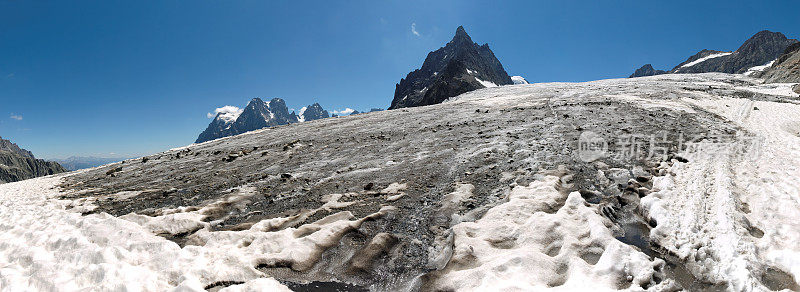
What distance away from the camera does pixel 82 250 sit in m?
6.38

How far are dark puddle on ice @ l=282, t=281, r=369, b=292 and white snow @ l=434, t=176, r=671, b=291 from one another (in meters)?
1.58

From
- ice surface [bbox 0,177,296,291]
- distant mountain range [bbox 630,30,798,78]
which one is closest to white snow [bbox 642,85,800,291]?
ice surface [bbox 0,177,296,291]

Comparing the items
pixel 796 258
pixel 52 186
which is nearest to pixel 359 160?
pixel 796 258

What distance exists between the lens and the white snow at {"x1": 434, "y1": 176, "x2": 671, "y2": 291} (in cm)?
516

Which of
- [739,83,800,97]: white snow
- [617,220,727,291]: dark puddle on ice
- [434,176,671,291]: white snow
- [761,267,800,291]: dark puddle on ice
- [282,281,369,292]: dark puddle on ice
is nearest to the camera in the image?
[761,267,800,291]: dark puddle on ice

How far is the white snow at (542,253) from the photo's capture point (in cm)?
516

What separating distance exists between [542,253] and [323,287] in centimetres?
439

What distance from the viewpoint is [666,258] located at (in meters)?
5.77

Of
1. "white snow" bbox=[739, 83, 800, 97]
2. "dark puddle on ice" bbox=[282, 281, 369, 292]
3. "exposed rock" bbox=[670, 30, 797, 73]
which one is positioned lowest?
"dark puddle on ice" bbox=[282, 281, 369, 292]

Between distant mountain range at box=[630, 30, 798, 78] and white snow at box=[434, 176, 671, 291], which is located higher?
distant mountain range at box=[630, 30, 798, 78]

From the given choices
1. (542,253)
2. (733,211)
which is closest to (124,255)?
(542,253)

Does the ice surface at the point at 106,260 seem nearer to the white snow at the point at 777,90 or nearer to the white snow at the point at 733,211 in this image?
the white snow at the point at 733,211

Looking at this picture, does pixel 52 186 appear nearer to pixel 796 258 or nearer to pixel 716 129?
pixel 796 258

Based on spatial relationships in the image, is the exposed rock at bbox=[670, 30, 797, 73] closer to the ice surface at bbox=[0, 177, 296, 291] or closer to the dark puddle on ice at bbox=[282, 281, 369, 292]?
the dark puddle on ice at bbox=[282, 281, 369, 292]
